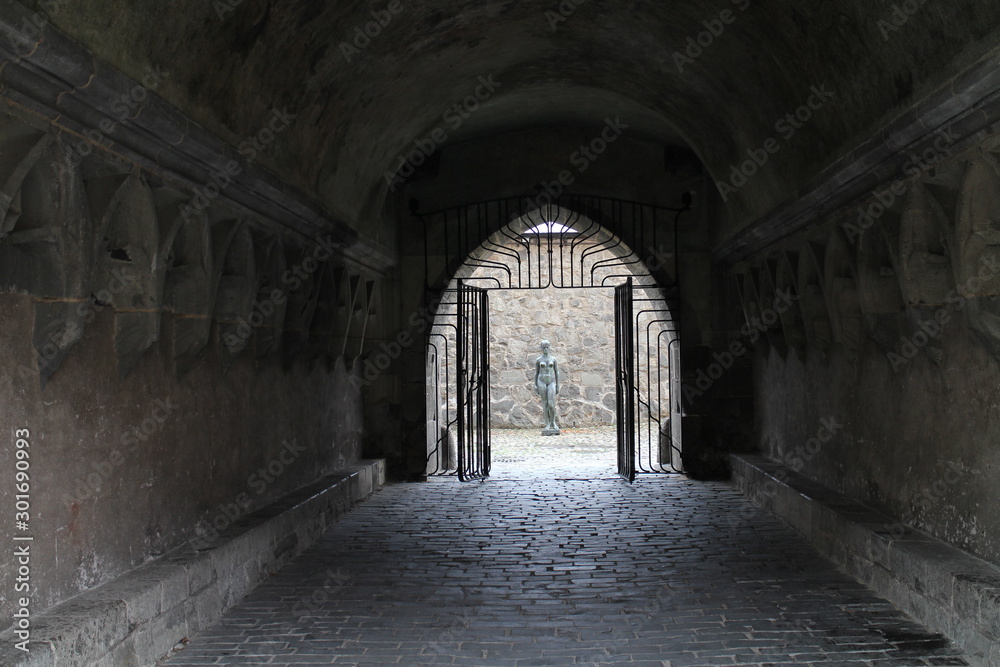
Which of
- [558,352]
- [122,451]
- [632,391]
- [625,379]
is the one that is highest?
[558,352]

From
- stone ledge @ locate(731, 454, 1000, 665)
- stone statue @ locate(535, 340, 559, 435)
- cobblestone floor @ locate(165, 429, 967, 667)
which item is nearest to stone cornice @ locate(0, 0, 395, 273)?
cobblestone floor @ locate(165, 429, 967, 667)

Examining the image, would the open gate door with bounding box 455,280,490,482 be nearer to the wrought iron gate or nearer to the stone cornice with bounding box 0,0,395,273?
the wrought iron gate

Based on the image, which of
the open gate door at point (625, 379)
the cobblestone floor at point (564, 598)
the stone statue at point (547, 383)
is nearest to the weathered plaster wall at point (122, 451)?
the cobblestone floor at point (564, 598)

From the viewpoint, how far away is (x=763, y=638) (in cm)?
386

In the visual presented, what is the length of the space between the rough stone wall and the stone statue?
42cm

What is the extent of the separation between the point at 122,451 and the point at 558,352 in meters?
13.2

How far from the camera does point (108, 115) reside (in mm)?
3318

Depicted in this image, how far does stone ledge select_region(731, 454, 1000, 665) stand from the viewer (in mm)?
3436

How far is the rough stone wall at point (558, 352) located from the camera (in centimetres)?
1655

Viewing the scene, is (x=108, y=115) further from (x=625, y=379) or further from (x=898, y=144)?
(x=625, y=379)

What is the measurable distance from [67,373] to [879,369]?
4.12m

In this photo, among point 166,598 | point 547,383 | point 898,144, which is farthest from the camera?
point 547,383

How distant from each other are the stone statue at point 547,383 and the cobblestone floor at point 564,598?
27.8 feet

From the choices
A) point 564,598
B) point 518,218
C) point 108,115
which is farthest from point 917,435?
point 518,218
